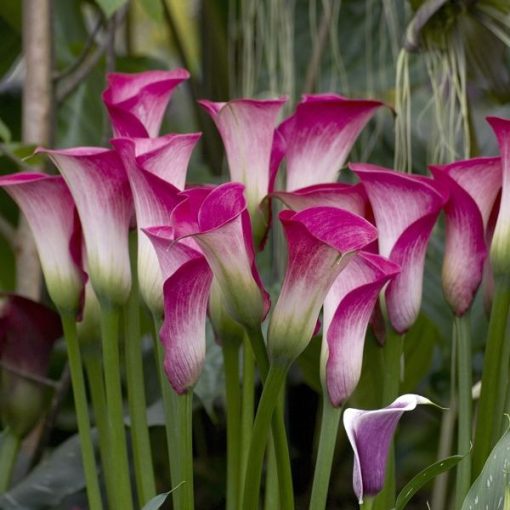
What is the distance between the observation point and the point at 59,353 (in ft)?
2.55

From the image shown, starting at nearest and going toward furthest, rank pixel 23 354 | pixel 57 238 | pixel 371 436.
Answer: pixel 371 436 < pixel 57 238 < pixel 23 354

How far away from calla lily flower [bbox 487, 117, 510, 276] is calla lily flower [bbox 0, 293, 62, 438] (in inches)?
10.1

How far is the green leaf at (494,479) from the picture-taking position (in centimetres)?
38

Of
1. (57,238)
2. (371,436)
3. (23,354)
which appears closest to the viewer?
(371,436)

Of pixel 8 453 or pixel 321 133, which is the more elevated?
pixel 321 133

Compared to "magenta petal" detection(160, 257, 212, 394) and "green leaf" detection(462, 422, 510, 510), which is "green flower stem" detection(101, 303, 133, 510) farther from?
"green leaf" detection(462, 422, 510, 510)

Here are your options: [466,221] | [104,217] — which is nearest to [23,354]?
[104,217]

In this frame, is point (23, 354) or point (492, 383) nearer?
point (492, 383)

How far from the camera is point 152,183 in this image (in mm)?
415

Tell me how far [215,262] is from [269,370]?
A: 48mm

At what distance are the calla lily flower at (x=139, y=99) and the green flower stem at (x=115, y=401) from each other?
0.29 feet

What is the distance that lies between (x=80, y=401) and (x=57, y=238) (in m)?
0.08

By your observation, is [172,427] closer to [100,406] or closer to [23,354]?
[100,406]

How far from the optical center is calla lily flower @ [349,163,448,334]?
43 centimetres
